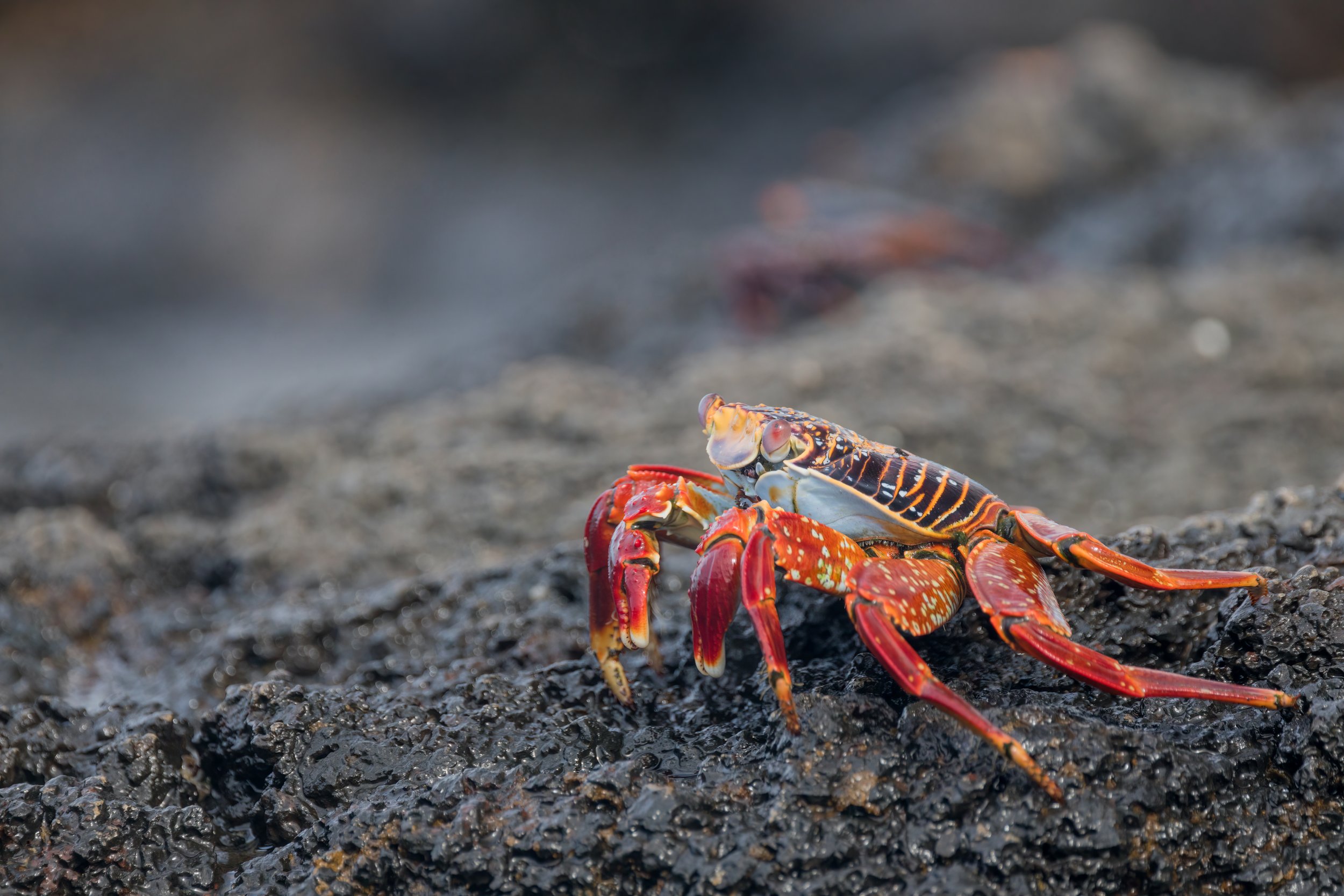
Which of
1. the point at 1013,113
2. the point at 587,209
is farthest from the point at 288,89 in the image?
the point at 1013,113

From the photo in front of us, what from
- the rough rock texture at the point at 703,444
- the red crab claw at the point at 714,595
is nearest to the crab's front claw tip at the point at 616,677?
→ the red crab claw at the point at 714,595

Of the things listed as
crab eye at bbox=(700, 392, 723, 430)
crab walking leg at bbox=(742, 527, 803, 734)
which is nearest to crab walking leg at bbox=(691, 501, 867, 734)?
crab walking leg at bbox=(742, 527, 803, 734)

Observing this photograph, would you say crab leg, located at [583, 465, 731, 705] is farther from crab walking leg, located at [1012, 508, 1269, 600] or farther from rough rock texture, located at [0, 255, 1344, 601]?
rough rock texture, located at [0, 255, 1344, 601]

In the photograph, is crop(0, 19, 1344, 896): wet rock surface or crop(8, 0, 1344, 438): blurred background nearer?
crop(0, 19, 1344, 896): wet rock surface

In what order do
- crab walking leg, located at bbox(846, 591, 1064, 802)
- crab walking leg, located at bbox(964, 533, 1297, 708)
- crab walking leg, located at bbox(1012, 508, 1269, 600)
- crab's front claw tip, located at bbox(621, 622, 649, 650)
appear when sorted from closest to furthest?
crab walking leg, located at bbox(846, 591, 1064, 802)
crab walking leg, located at bbox(964, 533, 1297, 708)
crab walking leg, located at bbox(1012, 508, 1269, 600)
crab's front claw tip, located at bbox(621, 622, 649, 650)

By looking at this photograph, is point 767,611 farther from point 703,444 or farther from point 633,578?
point 703,444

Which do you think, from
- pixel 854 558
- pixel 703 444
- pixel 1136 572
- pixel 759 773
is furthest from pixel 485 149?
pixel 759 773

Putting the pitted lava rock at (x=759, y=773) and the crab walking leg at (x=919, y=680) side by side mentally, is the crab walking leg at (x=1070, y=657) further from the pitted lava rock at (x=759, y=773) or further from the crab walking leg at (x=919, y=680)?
the crab walking leg at (x=919, y=680)
